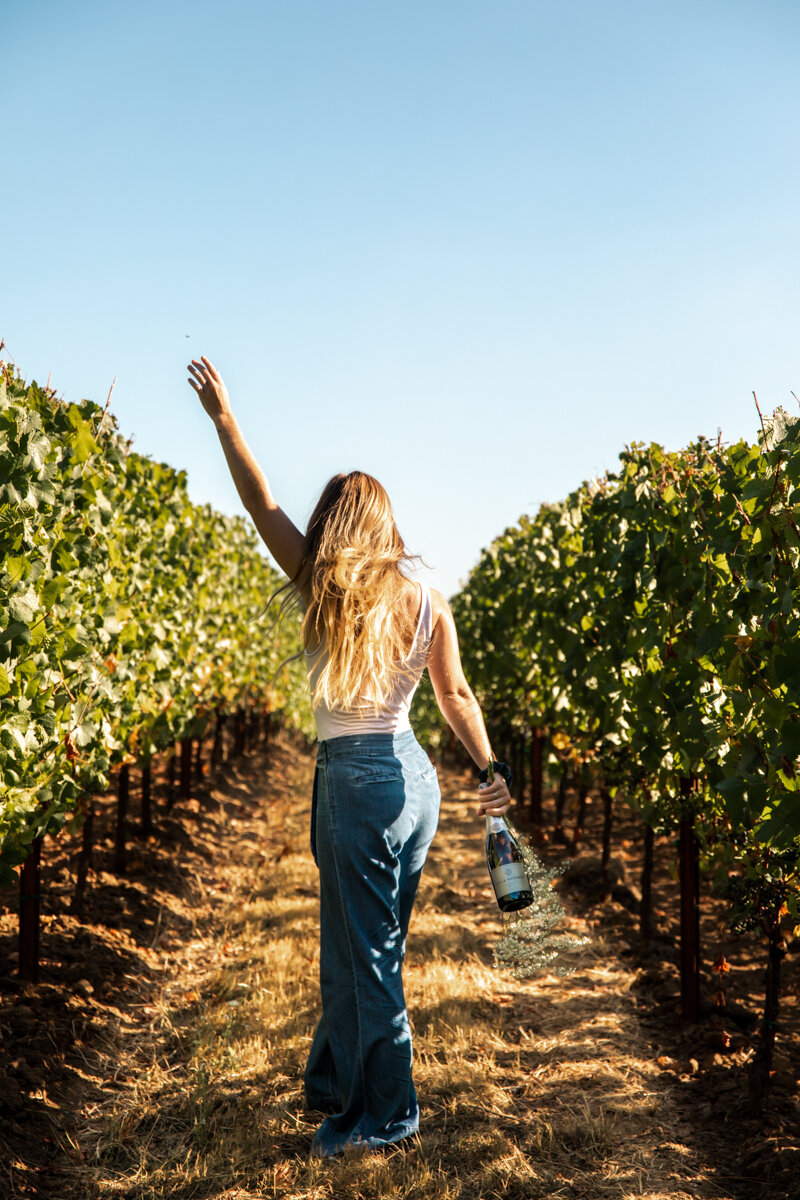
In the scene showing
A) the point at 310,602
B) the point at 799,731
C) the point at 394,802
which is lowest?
the point at 394,802

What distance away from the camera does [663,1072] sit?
3.43 meters

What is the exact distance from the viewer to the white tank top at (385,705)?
256 cm

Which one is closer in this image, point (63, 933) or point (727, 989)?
point (727, 989)

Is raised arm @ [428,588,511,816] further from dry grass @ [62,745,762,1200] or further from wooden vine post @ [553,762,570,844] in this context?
wooden vine post @ [553,762,570,844]

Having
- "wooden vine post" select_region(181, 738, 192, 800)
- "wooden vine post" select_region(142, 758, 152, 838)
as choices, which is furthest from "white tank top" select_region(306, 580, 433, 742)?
"wooden vine post" select_region(181, 738, 192, 800)

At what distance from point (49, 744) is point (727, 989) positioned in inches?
134

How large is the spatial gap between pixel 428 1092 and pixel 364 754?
54.9 inches

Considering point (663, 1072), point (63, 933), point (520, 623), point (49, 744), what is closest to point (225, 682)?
point (520, 623)

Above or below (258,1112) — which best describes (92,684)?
above

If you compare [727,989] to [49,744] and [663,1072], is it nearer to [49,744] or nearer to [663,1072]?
[663,1072]

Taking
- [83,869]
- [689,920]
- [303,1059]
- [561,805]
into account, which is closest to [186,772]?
[561,805]

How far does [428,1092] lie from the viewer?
3.10 meters

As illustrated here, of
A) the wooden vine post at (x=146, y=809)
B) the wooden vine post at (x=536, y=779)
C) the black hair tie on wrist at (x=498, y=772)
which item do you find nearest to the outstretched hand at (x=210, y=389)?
the black hair tie on wrist at (x=498, y=772)

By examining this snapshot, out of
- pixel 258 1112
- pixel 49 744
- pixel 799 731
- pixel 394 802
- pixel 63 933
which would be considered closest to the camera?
pixel 799 731
